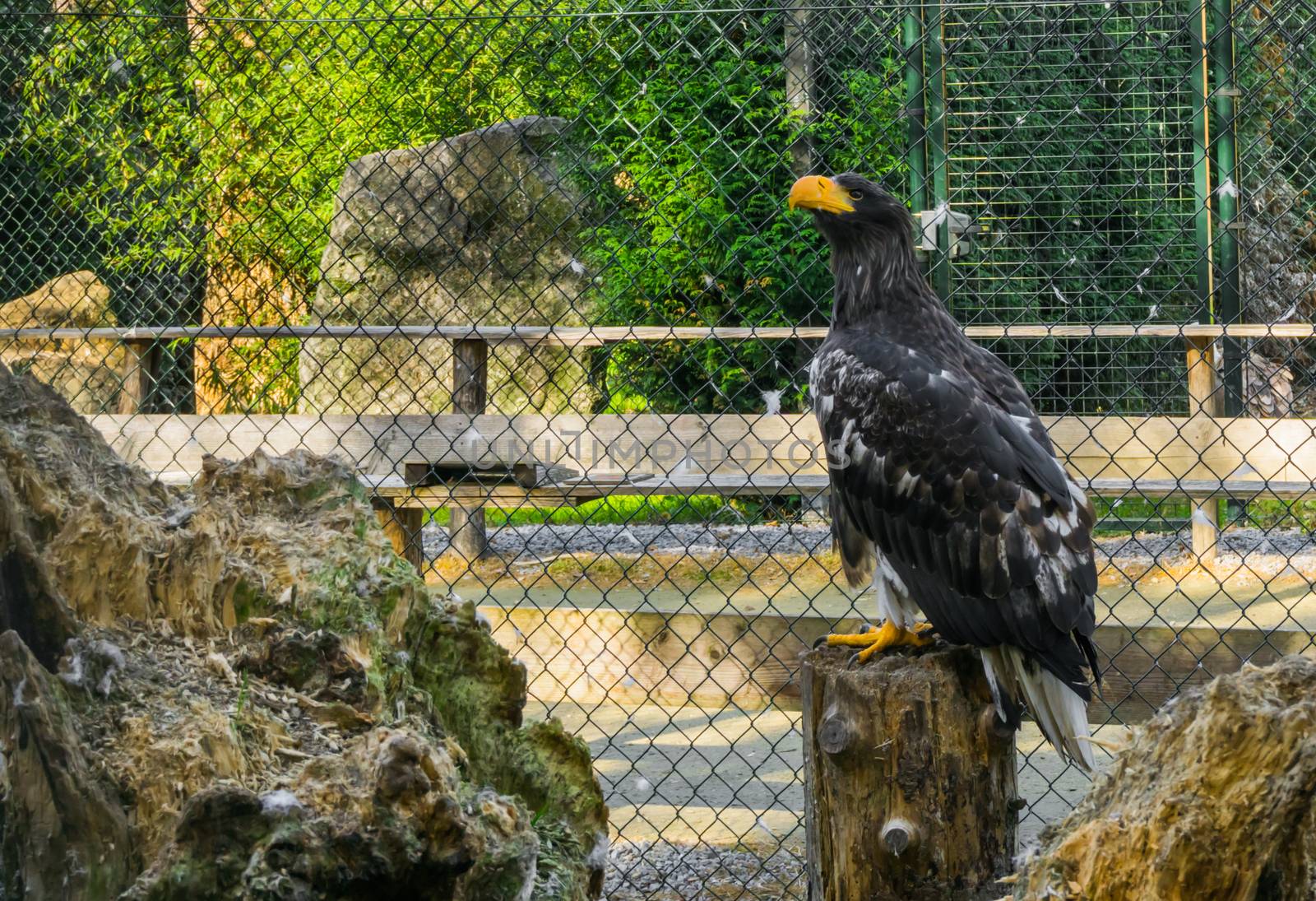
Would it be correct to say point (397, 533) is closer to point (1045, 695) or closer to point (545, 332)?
point (545, 332)

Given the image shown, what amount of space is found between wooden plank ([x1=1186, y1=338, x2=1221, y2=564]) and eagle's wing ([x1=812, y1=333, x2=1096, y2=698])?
2758mm

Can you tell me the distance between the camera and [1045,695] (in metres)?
2.45

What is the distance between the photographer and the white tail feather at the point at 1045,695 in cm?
243

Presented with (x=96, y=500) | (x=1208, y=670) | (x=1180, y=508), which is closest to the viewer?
(x=96, y=500)

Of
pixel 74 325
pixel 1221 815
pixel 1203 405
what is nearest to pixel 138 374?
pixel 74 325

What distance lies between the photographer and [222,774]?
142 cm

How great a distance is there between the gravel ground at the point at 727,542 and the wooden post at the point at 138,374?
1.76 m

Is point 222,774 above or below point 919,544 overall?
below

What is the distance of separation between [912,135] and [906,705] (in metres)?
1.96

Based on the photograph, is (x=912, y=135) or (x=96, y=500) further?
(x=912, y=135)

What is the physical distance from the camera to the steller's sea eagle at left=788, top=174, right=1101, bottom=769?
7.94 feet

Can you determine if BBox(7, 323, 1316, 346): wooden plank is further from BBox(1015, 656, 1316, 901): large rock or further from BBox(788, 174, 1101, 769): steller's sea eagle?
BBox(1015, 656, 1316, 901): large rock

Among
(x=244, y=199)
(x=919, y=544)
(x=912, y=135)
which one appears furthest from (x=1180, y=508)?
(x=244, y=199)

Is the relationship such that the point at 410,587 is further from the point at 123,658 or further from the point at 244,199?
the point at 244,199
